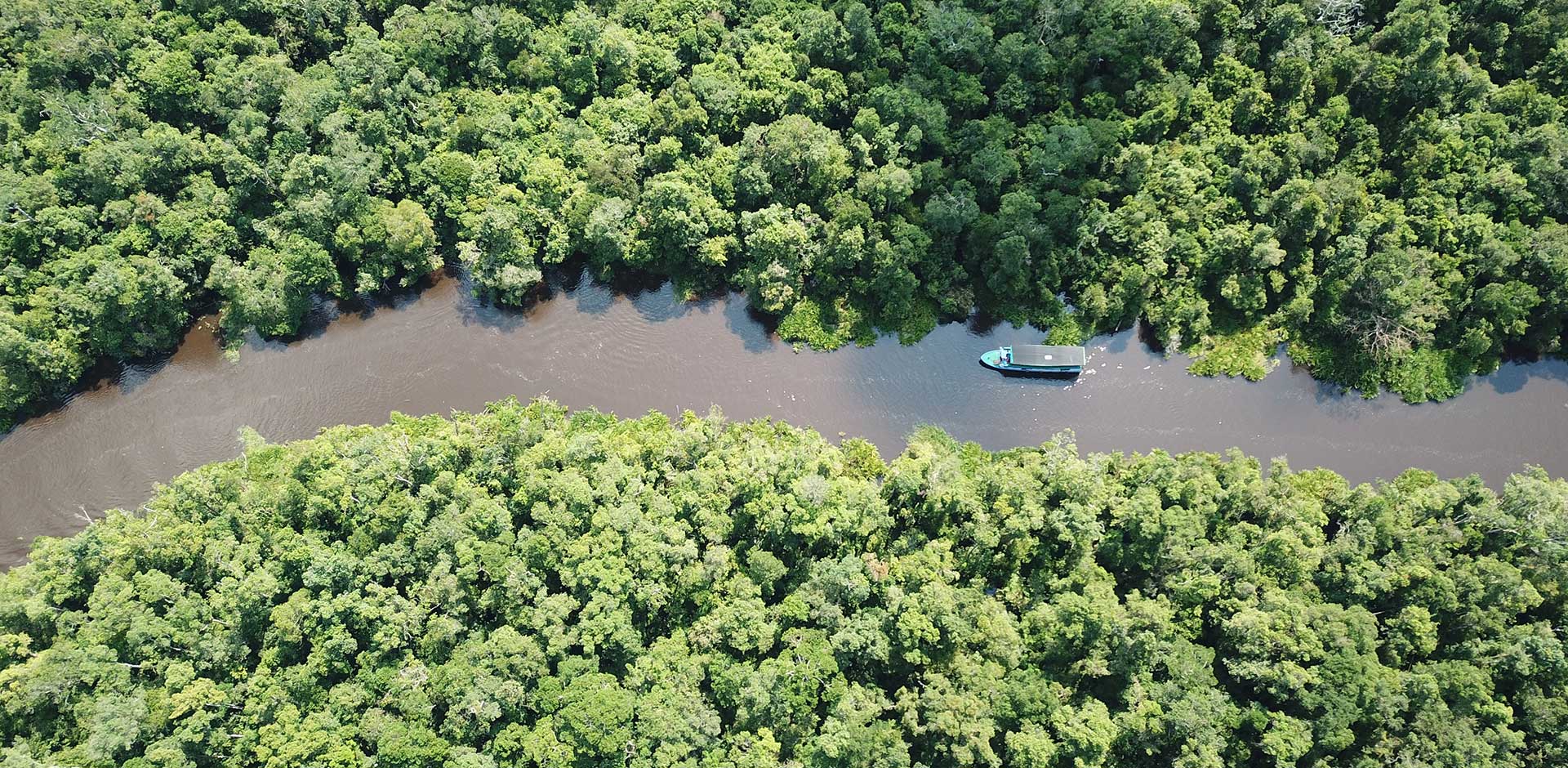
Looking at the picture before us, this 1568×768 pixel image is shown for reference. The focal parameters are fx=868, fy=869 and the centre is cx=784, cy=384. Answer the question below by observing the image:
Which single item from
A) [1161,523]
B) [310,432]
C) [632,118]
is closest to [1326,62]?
[1161,523]

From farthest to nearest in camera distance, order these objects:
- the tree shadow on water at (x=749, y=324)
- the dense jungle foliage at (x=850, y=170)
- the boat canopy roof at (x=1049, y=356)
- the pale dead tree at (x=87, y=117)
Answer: the tree shadow on water at (x=749, y=324) < the pale dead tree at (x=87, y=117) < the boat canopy roof at (x=1049, y=356) < the dense jungle foliage at (x=850, y=170)

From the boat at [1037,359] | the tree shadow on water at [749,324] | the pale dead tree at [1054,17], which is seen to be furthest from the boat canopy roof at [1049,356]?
the pale dead tree at [1054,17]

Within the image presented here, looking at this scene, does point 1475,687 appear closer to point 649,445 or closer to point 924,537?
point 924,537

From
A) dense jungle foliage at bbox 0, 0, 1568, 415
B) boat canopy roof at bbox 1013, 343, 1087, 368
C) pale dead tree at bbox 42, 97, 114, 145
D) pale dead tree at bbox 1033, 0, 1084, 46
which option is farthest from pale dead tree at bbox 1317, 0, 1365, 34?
pale dead tree at bbox 42, 97, 114, 145

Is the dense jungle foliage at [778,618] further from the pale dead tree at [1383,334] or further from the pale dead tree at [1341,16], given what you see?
the pale dead tree at [1341,16]

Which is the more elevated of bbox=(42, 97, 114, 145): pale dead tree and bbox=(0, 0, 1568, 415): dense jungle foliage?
bbox=(42, 97, 114, 145): pale dead tree

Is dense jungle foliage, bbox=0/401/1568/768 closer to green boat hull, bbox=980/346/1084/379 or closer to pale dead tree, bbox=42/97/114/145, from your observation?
green boat hull, bbox=980/346/1084/379

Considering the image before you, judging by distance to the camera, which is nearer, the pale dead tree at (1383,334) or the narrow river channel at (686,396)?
the pale dead tree at (1383,334)

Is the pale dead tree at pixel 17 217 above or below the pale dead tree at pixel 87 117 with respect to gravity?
below
